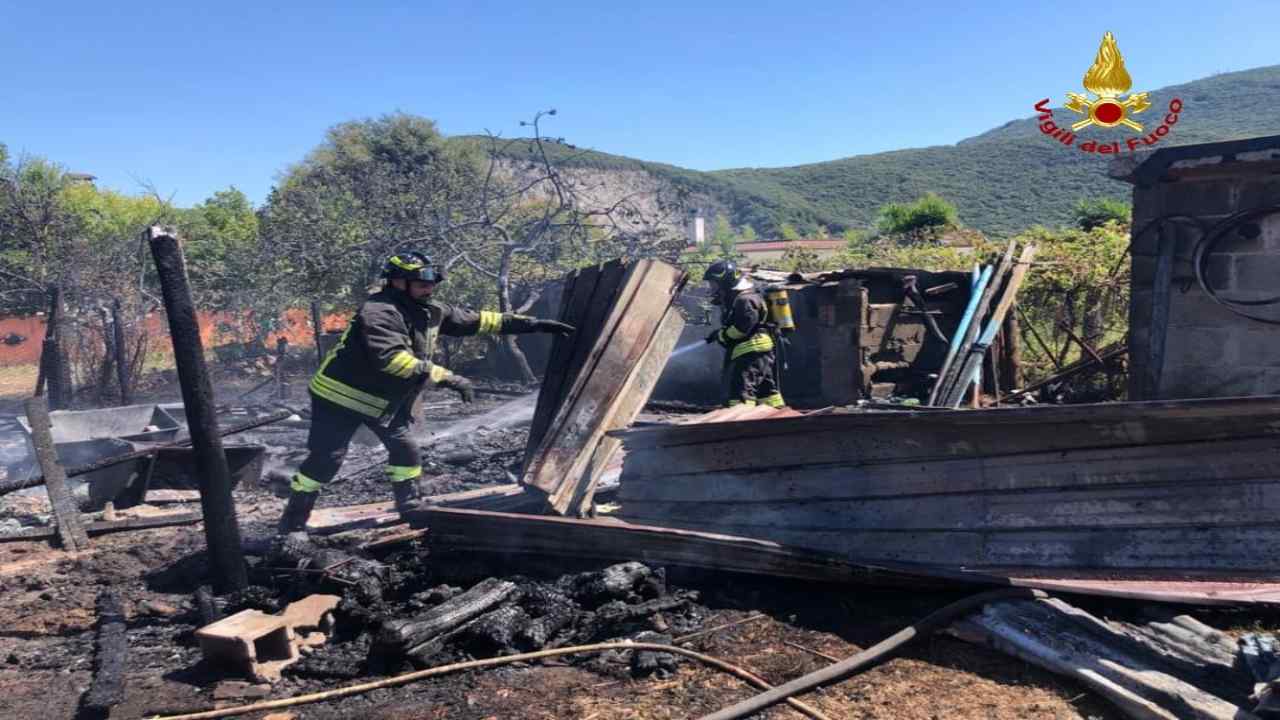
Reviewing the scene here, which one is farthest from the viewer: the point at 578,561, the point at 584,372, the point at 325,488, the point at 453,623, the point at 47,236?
the point at 47,236

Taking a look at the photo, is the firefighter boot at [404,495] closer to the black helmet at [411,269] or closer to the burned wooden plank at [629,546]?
the burned wooden plank at [629,546]

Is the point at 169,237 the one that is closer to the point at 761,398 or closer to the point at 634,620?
the point at 634,620

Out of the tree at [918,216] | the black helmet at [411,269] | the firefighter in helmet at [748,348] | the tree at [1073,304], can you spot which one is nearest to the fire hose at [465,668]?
the black helmet at [411,269]

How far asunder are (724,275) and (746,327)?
23.0 inches

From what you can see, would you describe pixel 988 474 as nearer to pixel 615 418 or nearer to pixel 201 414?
pixel 615 418

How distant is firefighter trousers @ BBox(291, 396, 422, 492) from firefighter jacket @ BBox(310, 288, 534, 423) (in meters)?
0.08

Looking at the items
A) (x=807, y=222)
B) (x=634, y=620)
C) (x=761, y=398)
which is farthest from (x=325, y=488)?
(x=807, y=222)

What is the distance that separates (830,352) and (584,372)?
4.44 meters

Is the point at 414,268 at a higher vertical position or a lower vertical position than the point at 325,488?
higher

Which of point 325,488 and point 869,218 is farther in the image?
point 869,218

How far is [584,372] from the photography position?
5031mm

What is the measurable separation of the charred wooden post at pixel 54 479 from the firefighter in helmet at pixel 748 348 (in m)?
4.67

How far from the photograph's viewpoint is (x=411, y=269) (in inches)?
210

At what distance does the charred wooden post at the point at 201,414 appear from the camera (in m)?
4.17
